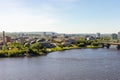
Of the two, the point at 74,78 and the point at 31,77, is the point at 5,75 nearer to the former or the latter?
the point at 31,77

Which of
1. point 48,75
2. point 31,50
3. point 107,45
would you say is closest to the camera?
point 48,75

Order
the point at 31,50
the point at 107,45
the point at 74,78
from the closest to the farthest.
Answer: the point at 74,78
the point at 31,50
the point at 107,45

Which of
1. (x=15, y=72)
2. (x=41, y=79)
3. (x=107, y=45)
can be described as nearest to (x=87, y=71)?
(x=41, y=79)

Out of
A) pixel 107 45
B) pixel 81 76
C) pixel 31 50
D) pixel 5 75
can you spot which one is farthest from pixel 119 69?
pixel 107 45

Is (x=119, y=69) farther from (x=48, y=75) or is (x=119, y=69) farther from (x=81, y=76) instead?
(x=48, y=75)

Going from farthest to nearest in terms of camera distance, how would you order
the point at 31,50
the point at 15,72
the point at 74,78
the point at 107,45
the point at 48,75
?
the point at 107,45 → the point at 31,50 → the point at 15,72 → the point at 48,75 → the point at 74,78

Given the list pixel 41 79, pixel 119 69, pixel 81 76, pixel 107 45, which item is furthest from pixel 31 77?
pixel 107 45

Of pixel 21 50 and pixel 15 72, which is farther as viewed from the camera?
pixel 21 50

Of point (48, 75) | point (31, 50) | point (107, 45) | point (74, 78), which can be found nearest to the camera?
point (74, 78)

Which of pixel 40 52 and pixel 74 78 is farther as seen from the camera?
pixel 40 52
